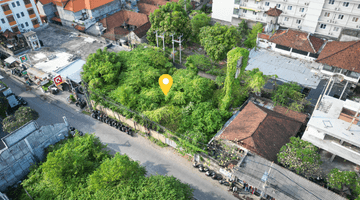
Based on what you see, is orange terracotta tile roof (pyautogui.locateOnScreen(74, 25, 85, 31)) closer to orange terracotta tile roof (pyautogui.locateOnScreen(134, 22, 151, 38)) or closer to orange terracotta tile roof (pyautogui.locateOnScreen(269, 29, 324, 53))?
orange terracotta tile roof (pyautogui.locateOnScreen(134, 22, 151, 38))

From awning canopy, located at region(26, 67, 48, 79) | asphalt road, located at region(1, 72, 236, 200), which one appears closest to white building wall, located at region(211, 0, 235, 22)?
asphalt road, located at region(1, 72, 236, 200)

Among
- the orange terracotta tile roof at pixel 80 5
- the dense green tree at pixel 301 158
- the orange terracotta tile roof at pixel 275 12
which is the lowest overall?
the dense green tree at pixel 301 158

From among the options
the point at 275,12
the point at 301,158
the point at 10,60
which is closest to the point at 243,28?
the point at 275,12

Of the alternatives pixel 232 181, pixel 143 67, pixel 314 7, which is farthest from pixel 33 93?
pixel 314 7

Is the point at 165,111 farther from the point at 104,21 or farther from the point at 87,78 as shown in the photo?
the point at 104,21

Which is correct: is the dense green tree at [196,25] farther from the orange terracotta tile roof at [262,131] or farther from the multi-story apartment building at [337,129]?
the multi-story apartment building at [337,129]

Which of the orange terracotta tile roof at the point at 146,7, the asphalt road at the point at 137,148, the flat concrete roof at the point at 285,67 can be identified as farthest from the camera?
the orange terracotta tile roof at the point at 146,7

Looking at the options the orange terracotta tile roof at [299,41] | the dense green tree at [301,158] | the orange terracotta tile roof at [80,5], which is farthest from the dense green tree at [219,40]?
the orange terracotta tile roof at [80,5]
